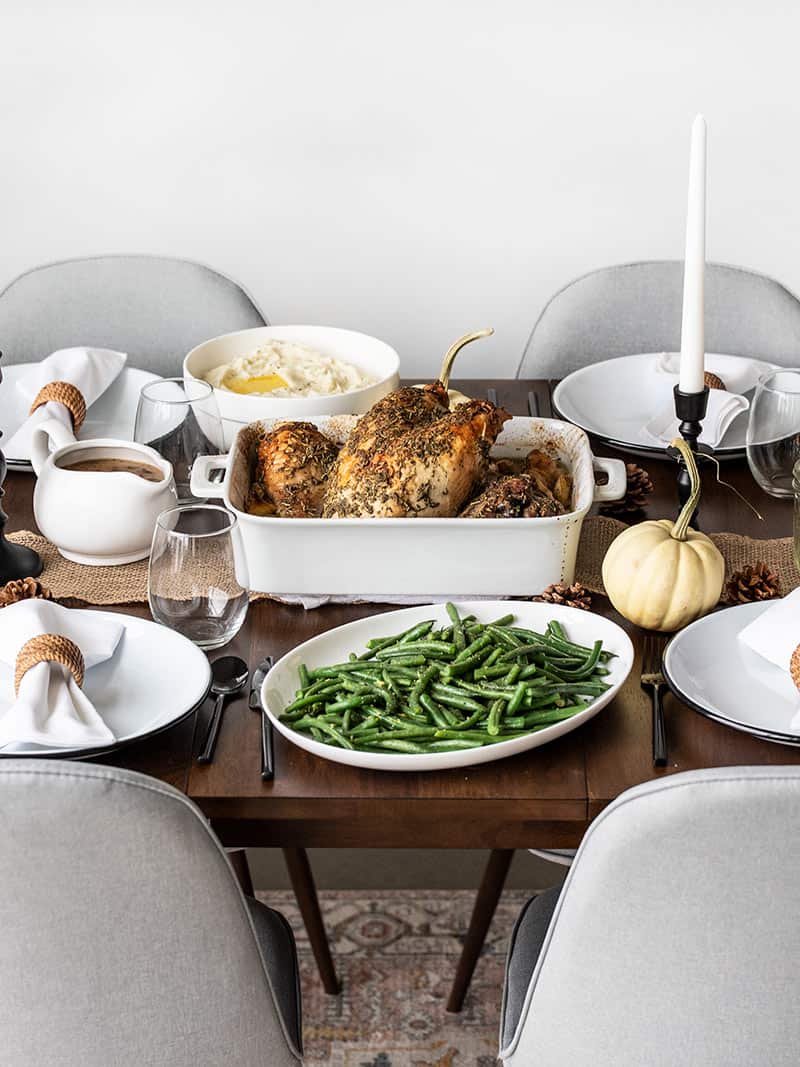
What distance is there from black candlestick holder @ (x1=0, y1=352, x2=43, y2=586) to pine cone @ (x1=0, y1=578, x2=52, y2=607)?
0.20ft

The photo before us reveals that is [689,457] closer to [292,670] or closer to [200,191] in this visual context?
[292,670]

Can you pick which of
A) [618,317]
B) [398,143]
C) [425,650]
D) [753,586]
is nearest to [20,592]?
[425,650]

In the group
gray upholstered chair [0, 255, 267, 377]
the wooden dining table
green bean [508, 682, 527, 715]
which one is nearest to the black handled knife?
the wooden dining table

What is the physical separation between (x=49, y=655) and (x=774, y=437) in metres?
0.91

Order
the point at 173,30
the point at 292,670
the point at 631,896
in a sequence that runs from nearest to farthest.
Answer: the point at 631,896, the point at 292,670, the point at 173,30

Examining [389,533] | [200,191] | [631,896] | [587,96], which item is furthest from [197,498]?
[587,96]

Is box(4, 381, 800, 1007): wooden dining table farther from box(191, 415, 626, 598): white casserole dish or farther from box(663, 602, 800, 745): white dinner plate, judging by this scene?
box(191, 415, 626, 598): white casserole dish

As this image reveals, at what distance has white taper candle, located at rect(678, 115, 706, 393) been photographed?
1.23 meters

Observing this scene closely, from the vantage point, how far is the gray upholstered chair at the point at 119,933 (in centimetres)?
83

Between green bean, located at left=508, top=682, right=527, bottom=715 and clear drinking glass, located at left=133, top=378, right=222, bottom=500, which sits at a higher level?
clear drinking glass, located at left=133, top=378, right=222, bottom=500

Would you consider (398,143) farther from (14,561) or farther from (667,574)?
(667,574)

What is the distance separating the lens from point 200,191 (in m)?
2.58

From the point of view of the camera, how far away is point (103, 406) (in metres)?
1.79

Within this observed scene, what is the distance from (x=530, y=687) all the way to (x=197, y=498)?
564mm
